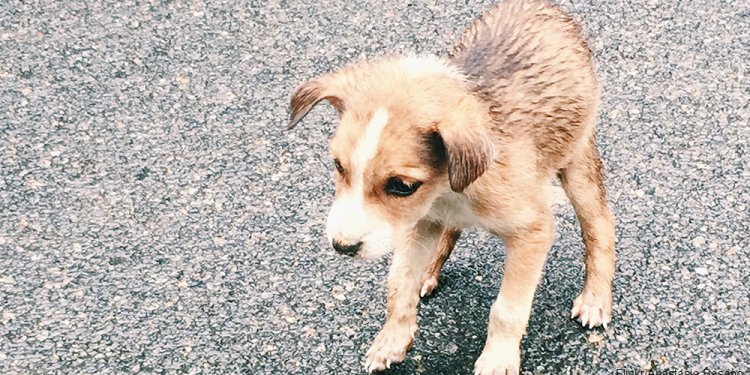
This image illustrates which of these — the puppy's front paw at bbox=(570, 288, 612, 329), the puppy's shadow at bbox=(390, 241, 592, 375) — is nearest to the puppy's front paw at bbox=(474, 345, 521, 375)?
the puppy's shadow at bbox=(390, 241, 592, 375)

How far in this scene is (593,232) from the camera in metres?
4.16

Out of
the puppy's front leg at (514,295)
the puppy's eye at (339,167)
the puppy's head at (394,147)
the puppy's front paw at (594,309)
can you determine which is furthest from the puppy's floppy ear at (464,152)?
the puppy's front paw at (594,309)

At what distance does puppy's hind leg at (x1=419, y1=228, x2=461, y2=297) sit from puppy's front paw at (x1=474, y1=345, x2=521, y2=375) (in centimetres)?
53

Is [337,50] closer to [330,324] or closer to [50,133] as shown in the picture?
[50,133]

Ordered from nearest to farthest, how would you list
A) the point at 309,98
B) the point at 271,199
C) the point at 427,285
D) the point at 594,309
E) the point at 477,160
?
the point at 477,160, the point at 309,98, the point at 594,309, the point at 427,285, the point at 271,199

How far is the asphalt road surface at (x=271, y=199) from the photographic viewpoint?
162 inches

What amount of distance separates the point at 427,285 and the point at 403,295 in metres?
0.42

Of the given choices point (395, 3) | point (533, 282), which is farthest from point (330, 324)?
point (395, 3)

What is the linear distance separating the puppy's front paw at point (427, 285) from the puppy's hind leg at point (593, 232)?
2.08ft

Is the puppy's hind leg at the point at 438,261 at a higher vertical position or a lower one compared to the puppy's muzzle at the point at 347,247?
lower

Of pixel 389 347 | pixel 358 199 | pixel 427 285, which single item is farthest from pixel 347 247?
pixel 427 285

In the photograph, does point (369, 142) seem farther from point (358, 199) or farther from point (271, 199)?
point (271, 199)

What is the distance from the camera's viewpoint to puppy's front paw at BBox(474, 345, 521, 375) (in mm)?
3838

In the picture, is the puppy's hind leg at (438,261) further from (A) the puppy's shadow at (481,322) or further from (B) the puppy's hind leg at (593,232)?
(B) the puppy's hind leg at (593,232)
